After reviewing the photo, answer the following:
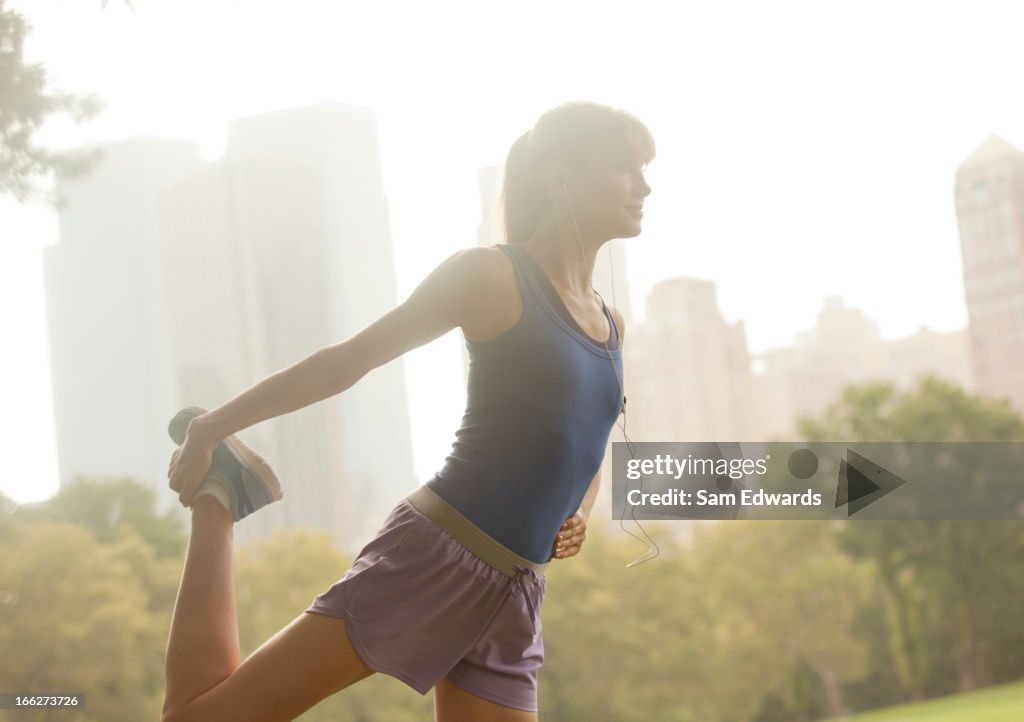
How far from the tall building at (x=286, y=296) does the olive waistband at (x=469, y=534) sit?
10.8 m

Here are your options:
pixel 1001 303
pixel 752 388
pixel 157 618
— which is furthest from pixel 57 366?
pixel 1001 303

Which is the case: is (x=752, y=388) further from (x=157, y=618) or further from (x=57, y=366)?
(x=157, y=618)

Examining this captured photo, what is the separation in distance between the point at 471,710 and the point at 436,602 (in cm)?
13

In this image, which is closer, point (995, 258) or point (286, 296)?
point (995, 258)

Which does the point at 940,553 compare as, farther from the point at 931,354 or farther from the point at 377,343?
the point at 377,343

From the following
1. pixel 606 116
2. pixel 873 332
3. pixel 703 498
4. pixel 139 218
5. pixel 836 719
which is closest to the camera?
pixel 606 116

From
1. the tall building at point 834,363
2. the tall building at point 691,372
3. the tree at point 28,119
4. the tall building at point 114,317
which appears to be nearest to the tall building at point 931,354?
the tall building at point 834,363

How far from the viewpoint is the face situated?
1.14m

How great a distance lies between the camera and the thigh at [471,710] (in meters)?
1.09

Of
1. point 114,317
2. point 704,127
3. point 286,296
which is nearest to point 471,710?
point 704,127

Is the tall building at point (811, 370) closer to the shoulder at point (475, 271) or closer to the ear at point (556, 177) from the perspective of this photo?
the ear at point (556, 177)

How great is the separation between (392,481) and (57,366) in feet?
28.9

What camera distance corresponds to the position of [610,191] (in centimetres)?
114

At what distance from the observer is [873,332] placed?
746 inches
